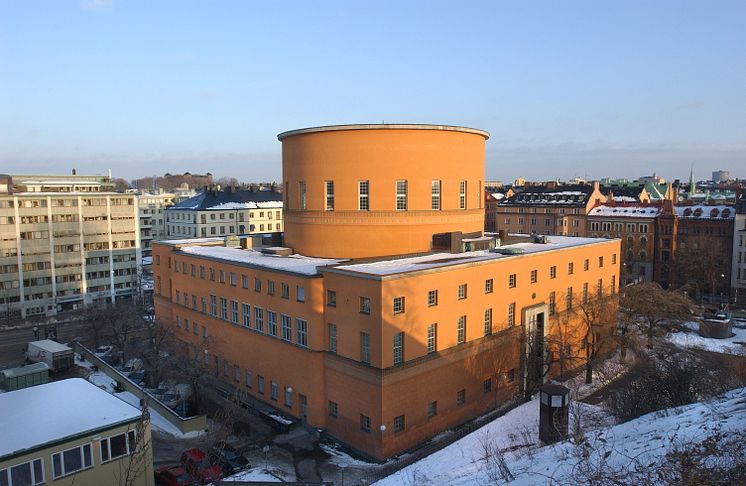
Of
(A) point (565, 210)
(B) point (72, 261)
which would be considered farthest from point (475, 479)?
(A) point (565, 210)

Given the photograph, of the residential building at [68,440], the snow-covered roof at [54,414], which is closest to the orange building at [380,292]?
the residential building at [68,440]

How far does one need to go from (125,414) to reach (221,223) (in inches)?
2655

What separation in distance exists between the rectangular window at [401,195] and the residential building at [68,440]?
20329mm

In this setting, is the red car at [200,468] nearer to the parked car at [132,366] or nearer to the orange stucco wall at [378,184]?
the orange stucco wall at [378,184]

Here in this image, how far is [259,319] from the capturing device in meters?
33.8

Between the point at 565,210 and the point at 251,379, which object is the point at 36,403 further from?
the point at 565,210

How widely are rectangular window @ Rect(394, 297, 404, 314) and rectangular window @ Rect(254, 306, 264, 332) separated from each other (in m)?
10.7

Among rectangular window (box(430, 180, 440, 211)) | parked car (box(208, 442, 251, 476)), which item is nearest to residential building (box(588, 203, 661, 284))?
rectangular window (box(430, 180, 440, 211))

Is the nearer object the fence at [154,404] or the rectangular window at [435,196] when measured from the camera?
the fence at [154,404]

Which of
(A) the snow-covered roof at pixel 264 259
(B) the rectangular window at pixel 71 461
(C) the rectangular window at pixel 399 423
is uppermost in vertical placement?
(A) the snow-covered roof at pixel 264 259

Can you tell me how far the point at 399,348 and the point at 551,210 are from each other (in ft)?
209

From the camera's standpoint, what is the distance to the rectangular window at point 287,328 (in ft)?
102

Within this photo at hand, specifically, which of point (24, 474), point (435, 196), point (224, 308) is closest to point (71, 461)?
point (24, 474)

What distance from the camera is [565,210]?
8162 centimetres
